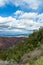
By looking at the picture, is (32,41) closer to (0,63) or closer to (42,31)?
(42,31)

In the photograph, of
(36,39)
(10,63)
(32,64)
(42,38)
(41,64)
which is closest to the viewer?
(41,64)

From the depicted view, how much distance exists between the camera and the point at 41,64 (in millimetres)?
12883

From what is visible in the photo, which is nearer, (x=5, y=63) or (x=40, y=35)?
(x=5, y=63)

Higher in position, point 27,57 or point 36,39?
point 36,39

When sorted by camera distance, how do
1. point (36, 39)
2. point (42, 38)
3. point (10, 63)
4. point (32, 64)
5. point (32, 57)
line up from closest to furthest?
point (32, 64) → point (10, 63) → point (32, 57) → point (42, 38) → point (36, 39)

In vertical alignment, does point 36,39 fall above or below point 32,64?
above

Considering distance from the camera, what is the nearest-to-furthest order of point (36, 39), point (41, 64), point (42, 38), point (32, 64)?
point (41, 64)
point (32, 64)
point (42, 38)
point (36, 39)

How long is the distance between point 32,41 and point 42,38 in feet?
10.3

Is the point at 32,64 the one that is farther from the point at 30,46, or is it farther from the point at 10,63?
the point at 30,46

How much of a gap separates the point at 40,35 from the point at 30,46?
2172mm

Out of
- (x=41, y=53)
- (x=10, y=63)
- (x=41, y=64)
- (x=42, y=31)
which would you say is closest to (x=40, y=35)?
(x=42, y=31)

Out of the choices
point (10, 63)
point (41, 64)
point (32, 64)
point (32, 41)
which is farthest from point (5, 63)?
point (32, 41)

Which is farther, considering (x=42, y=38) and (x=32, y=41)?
(x=32, y=41)

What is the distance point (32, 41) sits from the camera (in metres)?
33.0
